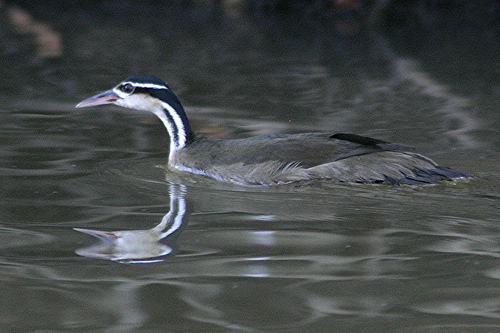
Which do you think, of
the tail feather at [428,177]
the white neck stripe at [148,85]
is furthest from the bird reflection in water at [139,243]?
the white neck stripe at [148,85]

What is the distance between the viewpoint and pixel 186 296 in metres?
5.14

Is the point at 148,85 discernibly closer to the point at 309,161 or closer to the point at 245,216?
the point at 309,161

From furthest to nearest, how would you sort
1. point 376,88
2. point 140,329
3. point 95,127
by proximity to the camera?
point 376,88 → point 95,127 → point 140,329

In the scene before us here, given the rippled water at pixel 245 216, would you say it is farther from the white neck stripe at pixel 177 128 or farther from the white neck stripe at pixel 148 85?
the white neck stripe at pixel 148 85

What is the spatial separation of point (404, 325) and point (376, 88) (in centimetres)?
818

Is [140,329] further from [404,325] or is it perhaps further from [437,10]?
[437,10]

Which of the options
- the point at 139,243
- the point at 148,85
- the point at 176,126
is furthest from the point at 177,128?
the point at 139,243

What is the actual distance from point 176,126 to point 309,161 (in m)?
1.43

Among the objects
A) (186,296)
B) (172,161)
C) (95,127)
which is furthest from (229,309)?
(95,127)

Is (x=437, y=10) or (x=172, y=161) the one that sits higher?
(x=437, y=10)

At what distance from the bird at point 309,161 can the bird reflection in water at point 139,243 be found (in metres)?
1.19

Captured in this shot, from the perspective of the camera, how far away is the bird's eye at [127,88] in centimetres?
881

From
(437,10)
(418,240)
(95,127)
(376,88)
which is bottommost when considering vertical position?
(418,240)

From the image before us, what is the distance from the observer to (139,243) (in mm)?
6215
